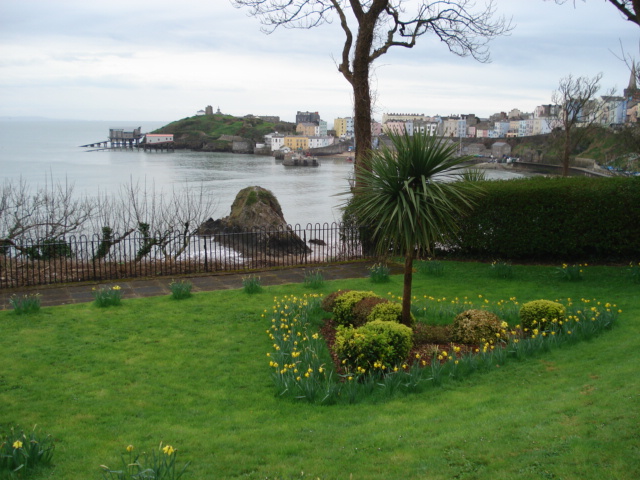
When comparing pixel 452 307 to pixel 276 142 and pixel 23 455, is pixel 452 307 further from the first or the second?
pixel 276 142

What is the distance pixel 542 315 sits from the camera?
744 cm

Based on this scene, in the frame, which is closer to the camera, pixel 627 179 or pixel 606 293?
pixel 606 293

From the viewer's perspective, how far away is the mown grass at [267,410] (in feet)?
12.8

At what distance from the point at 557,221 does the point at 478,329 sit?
18.6 feet

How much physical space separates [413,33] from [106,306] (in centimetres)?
1225

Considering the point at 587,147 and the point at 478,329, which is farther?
the point at 587,147

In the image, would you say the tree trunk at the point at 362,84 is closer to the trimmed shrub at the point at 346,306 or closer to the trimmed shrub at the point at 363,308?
the trimmed shrub at the point at 346,306

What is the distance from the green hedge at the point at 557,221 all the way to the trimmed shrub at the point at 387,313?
18.6ft

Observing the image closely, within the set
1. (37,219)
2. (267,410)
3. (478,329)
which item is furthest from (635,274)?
(37,219)

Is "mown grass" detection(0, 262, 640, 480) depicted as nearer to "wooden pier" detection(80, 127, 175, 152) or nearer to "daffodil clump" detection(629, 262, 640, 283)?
"daffodil clump" detection(629, 262, 640, 283)

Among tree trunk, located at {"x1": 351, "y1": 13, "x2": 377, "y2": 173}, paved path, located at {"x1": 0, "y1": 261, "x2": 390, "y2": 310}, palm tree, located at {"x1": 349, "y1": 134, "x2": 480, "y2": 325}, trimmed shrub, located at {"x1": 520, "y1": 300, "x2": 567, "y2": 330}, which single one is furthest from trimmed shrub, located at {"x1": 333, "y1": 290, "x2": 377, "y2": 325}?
tree trunk, located at {"x1": 351, "y1": 13, "x2": 377, "y2": 173}

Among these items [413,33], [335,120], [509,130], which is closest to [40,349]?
[413,33]

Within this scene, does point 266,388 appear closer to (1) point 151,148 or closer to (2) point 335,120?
(1) point 151,148

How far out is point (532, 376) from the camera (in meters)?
5.92
